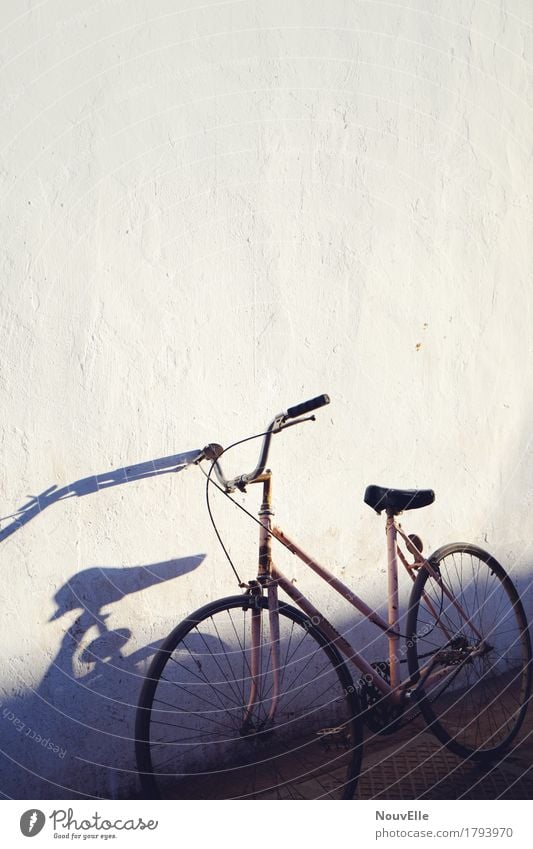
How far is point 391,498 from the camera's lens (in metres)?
3.49

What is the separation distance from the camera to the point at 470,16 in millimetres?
4207

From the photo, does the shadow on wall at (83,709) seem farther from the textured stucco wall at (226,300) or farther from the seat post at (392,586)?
the seat post at (392,586)

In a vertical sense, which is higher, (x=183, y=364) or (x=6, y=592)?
(x=183, y=364)

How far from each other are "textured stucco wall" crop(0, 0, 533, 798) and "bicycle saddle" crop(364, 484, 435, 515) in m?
0.40

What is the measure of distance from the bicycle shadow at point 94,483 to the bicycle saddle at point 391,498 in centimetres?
65

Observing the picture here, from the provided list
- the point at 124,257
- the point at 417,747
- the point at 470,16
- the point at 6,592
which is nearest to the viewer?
the point at 6,592

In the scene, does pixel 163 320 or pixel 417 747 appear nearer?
pixel 163 320

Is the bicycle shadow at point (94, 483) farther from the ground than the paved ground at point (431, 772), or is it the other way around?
the bicycle shadow at point (94, 483)

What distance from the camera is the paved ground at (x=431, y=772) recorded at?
3.45 meters

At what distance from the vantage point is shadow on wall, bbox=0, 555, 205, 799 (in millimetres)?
3158

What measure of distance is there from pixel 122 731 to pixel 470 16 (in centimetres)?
328
